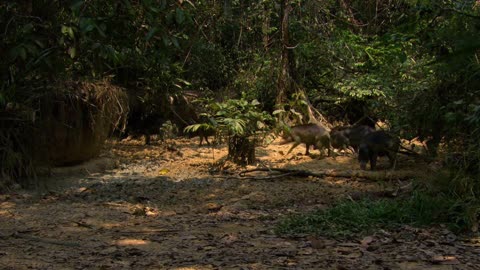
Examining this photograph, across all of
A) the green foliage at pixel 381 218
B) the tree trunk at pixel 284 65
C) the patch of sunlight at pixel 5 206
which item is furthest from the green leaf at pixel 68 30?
the tree trunk at pixel 284 65

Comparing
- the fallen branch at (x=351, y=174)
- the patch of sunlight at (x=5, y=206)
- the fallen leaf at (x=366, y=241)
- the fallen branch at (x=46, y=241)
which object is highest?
the fallen branch at (x=351, y=174)

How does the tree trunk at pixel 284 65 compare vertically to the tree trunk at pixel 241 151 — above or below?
above

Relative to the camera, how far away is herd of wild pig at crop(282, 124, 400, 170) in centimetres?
819

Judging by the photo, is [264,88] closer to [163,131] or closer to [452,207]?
[163,131]

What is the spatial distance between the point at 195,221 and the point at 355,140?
4490 millimetres

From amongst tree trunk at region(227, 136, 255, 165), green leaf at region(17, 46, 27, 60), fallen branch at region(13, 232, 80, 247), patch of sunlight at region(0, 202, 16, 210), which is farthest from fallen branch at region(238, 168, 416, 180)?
green leaf at region(17, 46, 27, 60)

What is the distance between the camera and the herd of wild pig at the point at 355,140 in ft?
26.9

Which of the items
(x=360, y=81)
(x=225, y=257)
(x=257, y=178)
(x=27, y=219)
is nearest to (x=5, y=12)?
(x=27, y=219)

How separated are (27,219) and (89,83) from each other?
3361 millimetres

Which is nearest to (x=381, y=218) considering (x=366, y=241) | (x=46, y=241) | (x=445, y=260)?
(x=366, y=241)

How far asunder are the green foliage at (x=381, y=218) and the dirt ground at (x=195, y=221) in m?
0.17

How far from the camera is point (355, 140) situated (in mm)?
8961

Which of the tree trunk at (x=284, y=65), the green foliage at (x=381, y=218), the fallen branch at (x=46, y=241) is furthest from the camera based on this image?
the tree trunk at (x=284, y=65)

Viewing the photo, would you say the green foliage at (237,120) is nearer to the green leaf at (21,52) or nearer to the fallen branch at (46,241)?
the fallen branch at (46,241)
